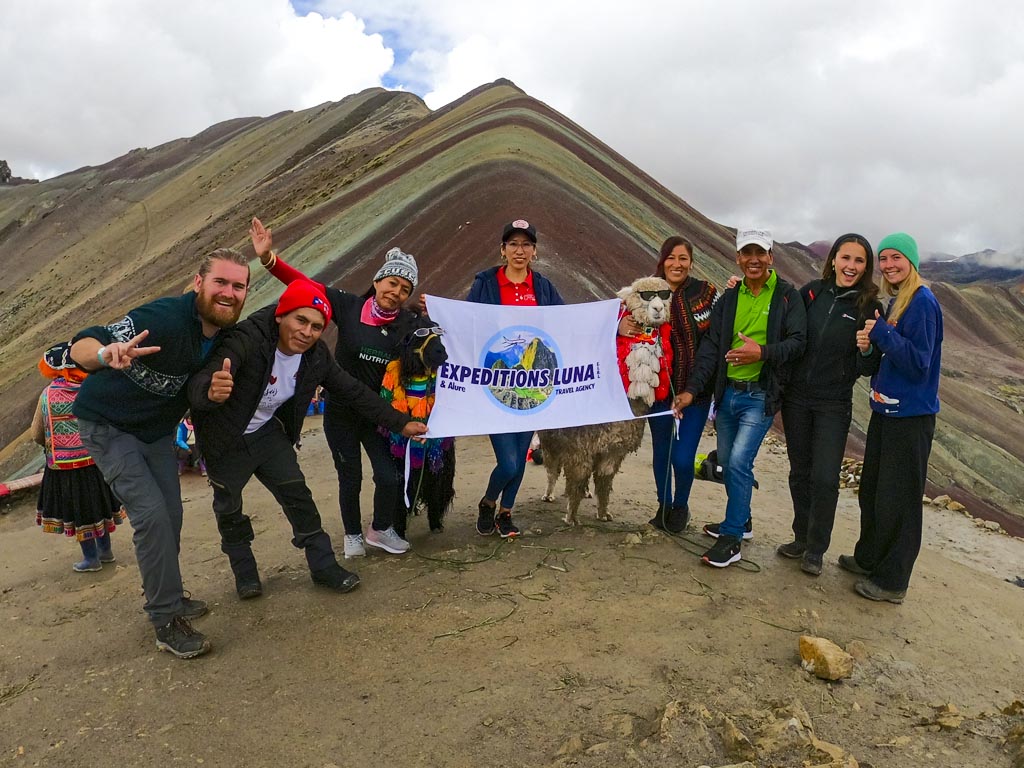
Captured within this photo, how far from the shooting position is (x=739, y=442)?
4.34m

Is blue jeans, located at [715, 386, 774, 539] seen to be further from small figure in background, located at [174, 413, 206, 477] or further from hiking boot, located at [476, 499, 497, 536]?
small figure in background, located at [174, 413, 206, 477]

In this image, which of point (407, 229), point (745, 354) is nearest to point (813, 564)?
point (745, 354)

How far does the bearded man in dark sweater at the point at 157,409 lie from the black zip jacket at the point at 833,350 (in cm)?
344

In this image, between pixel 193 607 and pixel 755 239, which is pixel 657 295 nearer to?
pixel 755 239

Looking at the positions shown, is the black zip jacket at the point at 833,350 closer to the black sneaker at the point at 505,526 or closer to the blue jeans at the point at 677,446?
the blue jeans at the point at 677,446

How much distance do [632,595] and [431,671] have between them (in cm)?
136

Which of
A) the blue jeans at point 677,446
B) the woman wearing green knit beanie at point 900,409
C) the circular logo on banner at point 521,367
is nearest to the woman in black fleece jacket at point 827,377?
the woman wearing green knit beanie at point 900,409

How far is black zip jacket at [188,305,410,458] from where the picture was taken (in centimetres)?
346

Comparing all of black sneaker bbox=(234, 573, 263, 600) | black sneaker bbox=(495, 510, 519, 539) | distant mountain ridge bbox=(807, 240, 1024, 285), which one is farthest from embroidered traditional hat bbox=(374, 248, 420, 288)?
distant mountain ridge bbox=(807, 240, 1024, 285)

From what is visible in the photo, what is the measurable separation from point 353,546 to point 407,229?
1264 centimetres

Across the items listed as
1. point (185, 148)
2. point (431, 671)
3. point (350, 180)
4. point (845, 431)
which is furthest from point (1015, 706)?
point (185, 148)

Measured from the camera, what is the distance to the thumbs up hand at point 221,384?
3.27 metres

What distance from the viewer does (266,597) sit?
4.10m

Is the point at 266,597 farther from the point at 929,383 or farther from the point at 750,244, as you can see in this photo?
the point at 929,383
